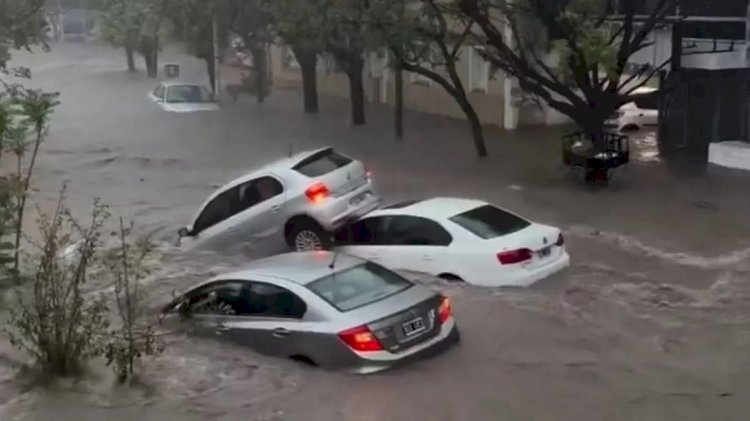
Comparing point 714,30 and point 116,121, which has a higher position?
point 714,30

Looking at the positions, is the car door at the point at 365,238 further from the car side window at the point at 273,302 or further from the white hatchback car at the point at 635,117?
the white hatchback car at the point at 635,117

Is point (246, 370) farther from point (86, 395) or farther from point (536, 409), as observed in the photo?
point (536, 409)

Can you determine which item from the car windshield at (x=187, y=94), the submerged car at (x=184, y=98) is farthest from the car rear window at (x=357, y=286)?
the car windshield at (x=187, y=94)

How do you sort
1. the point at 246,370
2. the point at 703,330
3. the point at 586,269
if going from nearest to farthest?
the point at 246,370
the point at 703,330
the point at 586,269

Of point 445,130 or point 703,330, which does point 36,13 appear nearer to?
point 445,130

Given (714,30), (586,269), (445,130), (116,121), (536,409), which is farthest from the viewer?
(116,121)

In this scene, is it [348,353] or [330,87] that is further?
[330,87]

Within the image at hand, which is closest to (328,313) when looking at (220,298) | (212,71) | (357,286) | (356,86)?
(357,286)

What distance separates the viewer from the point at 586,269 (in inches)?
645

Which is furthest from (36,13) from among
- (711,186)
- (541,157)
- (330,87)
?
(330,87)

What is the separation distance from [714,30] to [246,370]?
66.2 feet

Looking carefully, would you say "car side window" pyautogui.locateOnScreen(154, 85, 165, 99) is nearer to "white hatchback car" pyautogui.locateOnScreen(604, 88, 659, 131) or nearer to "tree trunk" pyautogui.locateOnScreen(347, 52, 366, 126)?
"tree trunk" pyautogui.locateOnScreen(347, 52, 366, 126)

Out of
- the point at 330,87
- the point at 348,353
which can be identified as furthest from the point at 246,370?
the point at 330,87

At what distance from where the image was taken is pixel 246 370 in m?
11.3
